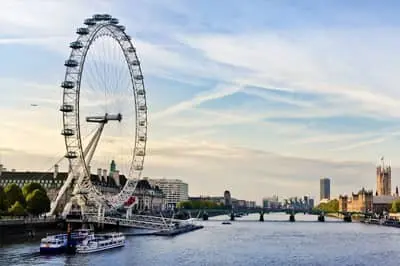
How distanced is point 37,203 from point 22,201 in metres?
1.47

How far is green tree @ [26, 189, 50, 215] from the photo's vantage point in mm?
73800

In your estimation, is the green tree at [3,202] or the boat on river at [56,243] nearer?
the boat on river at [56,243]

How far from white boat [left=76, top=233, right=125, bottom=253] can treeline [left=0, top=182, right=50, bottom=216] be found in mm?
12797

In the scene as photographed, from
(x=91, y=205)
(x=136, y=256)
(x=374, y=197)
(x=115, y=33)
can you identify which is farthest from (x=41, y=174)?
(x=374, y=197)

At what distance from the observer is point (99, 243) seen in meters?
54.2

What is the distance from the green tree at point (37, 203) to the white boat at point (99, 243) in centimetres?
1722

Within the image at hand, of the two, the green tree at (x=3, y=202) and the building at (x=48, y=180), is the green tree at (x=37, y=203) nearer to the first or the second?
the green tree at (x=3, y=202)

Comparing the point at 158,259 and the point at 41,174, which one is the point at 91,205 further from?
the point at 41,174

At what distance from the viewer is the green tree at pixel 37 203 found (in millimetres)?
73800

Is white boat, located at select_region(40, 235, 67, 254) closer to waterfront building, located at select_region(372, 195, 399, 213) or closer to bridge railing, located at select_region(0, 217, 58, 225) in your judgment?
bridge railing, located at select_region(0, 217, 58, 225)

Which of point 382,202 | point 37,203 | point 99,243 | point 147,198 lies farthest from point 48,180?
point 382,202

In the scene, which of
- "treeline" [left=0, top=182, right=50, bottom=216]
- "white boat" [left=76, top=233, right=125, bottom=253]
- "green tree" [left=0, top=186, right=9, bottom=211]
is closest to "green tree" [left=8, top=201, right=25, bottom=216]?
"treeline" [left=0, top=182, right=50, bottom=216]

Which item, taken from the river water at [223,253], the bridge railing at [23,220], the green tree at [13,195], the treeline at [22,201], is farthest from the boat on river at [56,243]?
the green tree at [13,195]

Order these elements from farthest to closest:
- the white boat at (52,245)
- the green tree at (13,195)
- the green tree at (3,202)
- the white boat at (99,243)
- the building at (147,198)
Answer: the building at (147,198) < the green tree at (13,195) < the green tree at (3,202) < the white boat at (99,243) < the white boat at (52,245)
